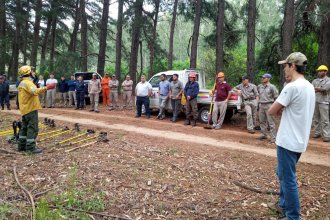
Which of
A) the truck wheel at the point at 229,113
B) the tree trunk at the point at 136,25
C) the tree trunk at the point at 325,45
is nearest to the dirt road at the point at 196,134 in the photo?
the truck wheel at the point at 229,113

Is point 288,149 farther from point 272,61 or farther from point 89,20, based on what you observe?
point 89,20

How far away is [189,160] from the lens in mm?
6574

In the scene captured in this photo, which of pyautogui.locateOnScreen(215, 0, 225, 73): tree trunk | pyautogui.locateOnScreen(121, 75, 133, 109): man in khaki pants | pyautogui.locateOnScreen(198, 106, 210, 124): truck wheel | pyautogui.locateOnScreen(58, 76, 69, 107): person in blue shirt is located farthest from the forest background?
pyautogui.locateOnScreen(121, 75, 133, 109): man in khaki pants

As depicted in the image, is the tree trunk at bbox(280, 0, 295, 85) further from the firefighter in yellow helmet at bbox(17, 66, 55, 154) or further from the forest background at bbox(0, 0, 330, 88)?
the firefighter in yellow helmet at bbox(17, 66, 55, 154)

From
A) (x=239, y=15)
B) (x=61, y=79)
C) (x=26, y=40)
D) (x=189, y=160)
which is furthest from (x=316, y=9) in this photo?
(x=26, y=40)

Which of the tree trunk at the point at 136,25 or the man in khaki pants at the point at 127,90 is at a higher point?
the tree trunk at the point at 136,25

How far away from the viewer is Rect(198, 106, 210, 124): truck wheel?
11.7 meters

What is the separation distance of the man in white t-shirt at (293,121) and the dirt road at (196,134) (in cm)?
361

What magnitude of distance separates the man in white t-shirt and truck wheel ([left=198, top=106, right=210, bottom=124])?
8.06 meters

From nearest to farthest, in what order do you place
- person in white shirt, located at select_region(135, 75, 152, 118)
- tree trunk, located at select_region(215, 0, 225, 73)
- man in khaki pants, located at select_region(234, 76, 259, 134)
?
man in khaki pants, located at select_region(234, 76, 259, 134) < person in white shirt, located at select_region(135, 75, 152, 118) < tree trunk, located at select_region(215, 0, 225, 73)

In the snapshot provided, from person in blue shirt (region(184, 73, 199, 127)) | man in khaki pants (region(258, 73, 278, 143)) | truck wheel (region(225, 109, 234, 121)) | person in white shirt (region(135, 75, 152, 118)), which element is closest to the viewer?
man in khaki pants (region(258, 73, 278, 143))

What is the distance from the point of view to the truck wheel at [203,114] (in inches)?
460

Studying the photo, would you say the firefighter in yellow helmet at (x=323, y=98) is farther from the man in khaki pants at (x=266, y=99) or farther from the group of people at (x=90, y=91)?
the group of people at (x=90, y=91)

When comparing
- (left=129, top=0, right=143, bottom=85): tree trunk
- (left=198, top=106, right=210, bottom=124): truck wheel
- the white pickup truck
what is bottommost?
(left=198, top=106, right=210, bottom=124): truck wheel
